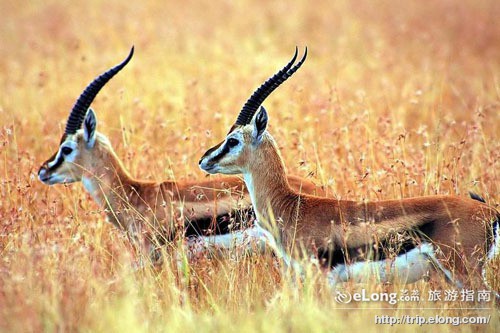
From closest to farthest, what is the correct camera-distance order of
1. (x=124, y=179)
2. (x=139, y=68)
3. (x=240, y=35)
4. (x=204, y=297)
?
(x=204, y=297), (x=124, y=179), (x=139, y=68), (x=240, y=35)

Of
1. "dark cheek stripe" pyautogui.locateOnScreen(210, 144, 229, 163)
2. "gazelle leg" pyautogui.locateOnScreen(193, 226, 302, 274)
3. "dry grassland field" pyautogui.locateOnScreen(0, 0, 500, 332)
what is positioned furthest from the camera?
"dark cheek stripe" pyautogui.locateOnScreen(210, 144, 229, 163)

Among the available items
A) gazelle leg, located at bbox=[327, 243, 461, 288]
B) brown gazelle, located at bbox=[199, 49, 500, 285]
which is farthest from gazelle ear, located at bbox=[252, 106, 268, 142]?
gazelle leg, located at bbox=[327, 243, 461, 288]

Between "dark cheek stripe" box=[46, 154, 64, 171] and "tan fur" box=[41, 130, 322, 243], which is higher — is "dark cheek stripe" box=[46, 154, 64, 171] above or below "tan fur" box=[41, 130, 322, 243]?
above

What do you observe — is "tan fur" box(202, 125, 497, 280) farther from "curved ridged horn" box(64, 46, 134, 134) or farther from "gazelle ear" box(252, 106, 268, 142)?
"curved ridged horn" box(64, 46, 134, 134)

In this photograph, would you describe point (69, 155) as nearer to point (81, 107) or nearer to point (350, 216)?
point (81, 107)

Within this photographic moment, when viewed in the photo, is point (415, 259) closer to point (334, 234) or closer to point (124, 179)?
point (334, 234)

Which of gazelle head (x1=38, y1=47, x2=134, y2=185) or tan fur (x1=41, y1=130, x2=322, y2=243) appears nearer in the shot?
tan fur (x1=41, y1=130, x2=322, y2=243)

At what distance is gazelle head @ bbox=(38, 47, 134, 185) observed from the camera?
25.1ft

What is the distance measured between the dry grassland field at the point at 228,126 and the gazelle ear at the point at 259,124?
98 centimetres

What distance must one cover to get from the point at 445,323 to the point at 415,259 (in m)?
0.55

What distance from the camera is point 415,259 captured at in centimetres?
597

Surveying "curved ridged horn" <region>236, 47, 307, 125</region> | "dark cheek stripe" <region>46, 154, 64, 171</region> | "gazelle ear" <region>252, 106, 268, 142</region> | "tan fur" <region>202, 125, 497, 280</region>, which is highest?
"curved ridged horn" <region>236, 47, 307, 125</region>

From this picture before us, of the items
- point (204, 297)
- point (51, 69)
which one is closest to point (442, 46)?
point (51, 69)

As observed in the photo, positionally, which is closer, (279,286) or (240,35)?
(279,286)
